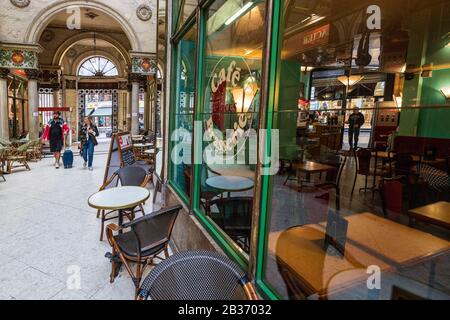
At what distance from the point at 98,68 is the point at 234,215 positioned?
20.2 meters

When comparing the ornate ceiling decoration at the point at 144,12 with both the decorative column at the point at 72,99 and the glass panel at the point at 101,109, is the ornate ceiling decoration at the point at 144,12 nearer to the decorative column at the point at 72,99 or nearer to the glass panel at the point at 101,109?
the decorative column at the point at 72,99

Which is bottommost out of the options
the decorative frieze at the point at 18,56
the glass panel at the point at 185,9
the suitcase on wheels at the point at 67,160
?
the suitcase on wheels at the point at 67,160

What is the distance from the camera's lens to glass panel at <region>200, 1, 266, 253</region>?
262cm

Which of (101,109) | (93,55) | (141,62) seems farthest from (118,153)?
(101,109)

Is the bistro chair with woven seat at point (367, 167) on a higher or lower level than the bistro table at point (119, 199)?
higher

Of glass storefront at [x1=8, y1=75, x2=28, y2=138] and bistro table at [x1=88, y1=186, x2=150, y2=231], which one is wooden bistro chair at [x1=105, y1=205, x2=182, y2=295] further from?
glass storefront at [x1=8, y1=75, x2=28, y2=138]

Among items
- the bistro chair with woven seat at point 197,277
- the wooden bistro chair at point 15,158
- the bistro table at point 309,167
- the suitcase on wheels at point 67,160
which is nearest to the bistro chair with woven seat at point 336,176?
the bistro table at point 309,167

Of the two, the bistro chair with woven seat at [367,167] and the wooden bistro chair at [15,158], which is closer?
the bistro chair with woven seat at [367,167]

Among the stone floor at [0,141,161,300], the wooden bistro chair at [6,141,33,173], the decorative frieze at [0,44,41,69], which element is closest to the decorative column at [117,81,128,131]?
the decorative frieze at [0,44,41,69]

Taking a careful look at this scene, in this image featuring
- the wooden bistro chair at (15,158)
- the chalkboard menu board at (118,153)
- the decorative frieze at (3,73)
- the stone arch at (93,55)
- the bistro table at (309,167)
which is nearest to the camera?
the bistro table at (309,167)

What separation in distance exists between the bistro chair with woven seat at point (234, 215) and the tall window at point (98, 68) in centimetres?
1956

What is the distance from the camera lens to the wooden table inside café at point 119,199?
10.0 ft

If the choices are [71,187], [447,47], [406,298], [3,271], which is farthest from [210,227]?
[447,47]
